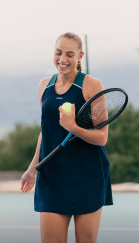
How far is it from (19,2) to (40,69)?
1.14 metres

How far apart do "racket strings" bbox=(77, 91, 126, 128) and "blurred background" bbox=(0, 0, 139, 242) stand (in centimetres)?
305

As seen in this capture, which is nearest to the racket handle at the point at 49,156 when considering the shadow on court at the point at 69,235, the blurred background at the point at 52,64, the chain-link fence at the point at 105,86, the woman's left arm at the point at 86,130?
the woman's left arm at the point at 86,130

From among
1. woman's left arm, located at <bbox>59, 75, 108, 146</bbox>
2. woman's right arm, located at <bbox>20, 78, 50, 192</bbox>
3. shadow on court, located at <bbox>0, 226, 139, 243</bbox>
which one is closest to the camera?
woman's left arm, located at <bbox>59, 75, 108, 146</bbox>

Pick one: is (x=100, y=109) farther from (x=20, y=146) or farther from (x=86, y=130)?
(x=20, y=146)

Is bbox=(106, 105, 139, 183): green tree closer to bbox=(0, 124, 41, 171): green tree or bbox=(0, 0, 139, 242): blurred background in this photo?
bbox=(0, 0, 139, 242): blurred background

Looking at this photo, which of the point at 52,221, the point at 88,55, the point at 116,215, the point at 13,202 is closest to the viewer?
the point at 52,221

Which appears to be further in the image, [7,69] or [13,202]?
[7,69]

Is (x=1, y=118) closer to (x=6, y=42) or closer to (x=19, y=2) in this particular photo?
(x=6, y=42)

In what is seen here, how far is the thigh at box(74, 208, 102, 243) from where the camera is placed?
4.47 feet

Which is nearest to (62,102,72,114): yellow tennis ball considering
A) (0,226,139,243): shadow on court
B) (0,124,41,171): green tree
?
(0,226,139,243): shadow on court

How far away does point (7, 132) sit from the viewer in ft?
16.7

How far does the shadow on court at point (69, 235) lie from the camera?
2.73m

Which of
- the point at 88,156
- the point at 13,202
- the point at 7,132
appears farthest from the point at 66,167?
the point at 7,132

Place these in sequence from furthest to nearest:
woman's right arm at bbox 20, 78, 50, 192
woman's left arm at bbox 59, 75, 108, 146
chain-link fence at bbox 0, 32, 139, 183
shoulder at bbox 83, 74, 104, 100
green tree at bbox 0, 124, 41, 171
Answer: green tree at bbox 0, 124, 41, 171
chain-link fence at bbox 0, 32, 139, 183
woman's right arm at bbox 20, 78, 50, 192
shoulder at bbox 83, 74, 104, 100
woman's left arm at bbox 59, 75, 108, 146
